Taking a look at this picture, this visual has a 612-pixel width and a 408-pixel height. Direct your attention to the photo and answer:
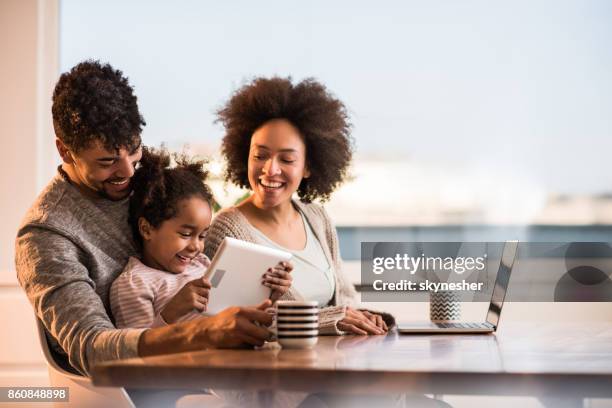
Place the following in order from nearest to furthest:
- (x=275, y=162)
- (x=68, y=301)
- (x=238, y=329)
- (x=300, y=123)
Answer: (x=238, y=329), (x=68, y=301), (x=275, y=162), (x=300, y=123)

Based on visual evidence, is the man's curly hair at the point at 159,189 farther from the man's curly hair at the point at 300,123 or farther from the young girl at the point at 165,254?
the man's curly hair at the point at 300,123

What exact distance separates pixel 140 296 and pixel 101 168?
30 centimetres

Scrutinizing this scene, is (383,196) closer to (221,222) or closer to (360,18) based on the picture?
(360,18)

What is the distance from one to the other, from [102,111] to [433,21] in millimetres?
2499

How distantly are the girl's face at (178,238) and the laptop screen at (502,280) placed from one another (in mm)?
832

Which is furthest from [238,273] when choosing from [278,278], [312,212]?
[312,212]

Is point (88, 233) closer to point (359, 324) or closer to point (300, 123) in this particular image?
point (359, 324)

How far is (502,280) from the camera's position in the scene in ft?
7.28

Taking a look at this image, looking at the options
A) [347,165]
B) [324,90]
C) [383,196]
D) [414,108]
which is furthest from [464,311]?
[324,90]

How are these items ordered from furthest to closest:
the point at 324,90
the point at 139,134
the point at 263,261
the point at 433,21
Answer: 1. the point at 433,21
2. the point at 324,90
3. the point at 139,134
4. the point at 263,261

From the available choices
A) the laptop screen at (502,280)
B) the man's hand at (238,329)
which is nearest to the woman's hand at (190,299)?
the man's hand at (238,329)

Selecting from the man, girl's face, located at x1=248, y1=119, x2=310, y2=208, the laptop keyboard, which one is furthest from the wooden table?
girl's face, located at x1=248, y1=119, x2=310, y2=208

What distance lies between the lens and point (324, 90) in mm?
2664

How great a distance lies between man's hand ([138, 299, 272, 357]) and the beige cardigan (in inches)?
19.2
